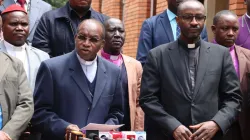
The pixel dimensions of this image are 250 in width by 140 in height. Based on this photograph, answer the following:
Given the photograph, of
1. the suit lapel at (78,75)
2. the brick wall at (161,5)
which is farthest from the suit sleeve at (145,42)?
the brick wall at (161,5)

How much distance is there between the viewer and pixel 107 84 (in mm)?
5312

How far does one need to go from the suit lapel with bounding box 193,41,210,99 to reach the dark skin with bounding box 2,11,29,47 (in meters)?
2.03

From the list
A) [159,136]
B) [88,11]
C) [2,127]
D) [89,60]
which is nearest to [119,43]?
[88,11]

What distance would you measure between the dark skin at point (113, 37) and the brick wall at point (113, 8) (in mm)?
5996

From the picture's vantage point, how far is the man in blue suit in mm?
6438

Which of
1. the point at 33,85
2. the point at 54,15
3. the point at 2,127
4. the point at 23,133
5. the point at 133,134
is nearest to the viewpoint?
the point at 133,134

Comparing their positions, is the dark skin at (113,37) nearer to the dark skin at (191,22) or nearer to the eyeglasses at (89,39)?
the eyeglasses at (89,39)

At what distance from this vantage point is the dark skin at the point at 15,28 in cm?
582

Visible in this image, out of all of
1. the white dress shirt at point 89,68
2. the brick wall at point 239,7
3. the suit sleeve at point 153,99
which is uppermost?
the brick wall at point 239,7

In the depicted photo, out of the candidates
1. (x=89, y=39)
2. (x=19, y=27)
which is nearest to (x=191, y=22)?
(x=89, y=39)

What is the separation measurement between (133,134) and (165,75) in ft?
2.97

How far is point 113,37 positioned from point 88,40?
1.32 meters

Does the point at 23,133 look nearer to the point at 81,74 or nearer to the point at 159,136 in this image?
the point at 81,74

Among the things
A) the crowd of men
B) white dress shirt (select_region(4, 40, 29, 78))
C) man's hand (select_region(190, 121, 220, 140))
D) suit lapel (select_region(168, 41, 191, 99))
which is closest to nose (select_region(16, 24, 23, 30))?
white dress shirt (select_region(4, 40, 29, 78))
